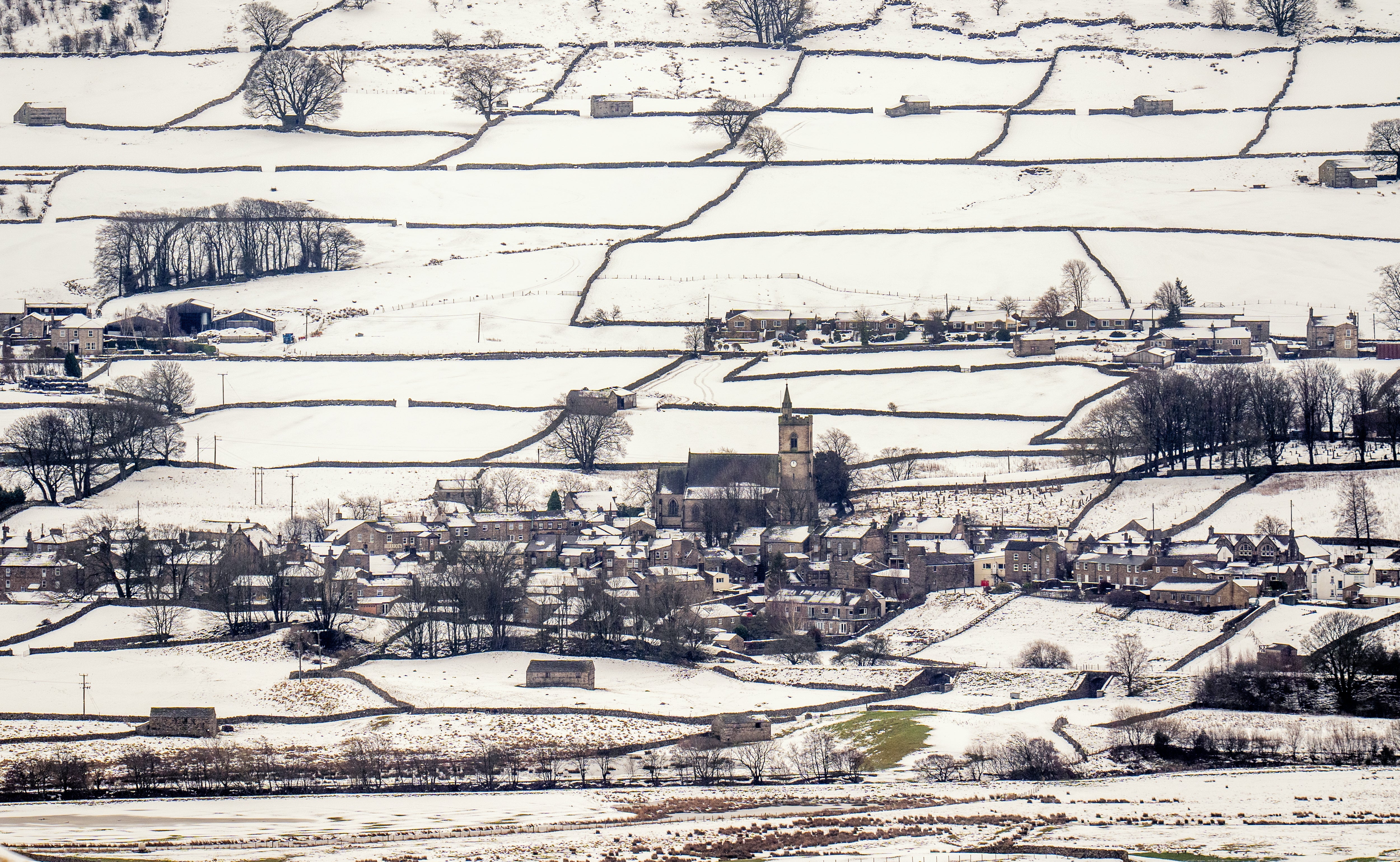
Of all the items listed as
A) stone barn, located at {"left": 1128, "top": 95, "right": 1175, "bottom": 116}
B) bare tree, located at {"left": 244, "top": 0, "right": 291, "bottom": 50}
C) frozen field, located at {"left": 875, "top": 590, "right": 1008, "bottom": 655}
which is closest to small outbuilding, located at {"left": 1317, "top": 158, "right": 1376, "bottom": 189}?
stone barn, located at {"left": 1128, "top": 95, "right": 1175, "bottom": 116}

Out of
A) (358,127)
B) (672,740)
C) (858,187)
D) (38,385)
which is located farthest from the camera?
(358,127)

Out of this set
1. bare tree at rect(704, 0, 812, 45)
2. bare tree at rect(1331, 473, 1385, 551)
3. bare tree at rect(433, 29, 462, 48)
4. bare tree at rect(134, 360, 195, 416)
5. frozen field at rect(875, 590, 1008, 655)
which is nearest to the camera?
frozen field at rect(875, 590, 1008, 655)

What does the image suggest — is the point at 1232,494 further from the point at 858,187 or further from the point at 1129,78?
the point at 1129,78

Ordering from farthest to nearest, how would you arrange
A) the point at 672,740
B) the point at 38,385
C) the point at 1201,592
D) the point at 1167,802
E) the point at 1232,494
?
1. the point at 38,385
2. the point at 1232,494
3. the point at 1201,592
4. the point at 672,740
5. the point at 1167,802

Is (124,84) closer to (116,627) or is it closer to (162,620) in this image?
(116,627)

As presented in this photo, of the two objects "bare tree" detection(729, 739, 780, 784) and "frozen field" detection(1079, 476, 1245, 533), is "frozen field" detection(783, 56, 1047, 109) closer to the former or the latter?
"frozen field" detection(1079, 476, 1245, 533)

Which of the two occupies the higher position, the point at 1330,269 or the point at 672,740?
the point at 1330,269

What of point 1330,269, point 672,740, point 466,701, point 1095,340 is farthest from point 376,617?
point 1330,269
